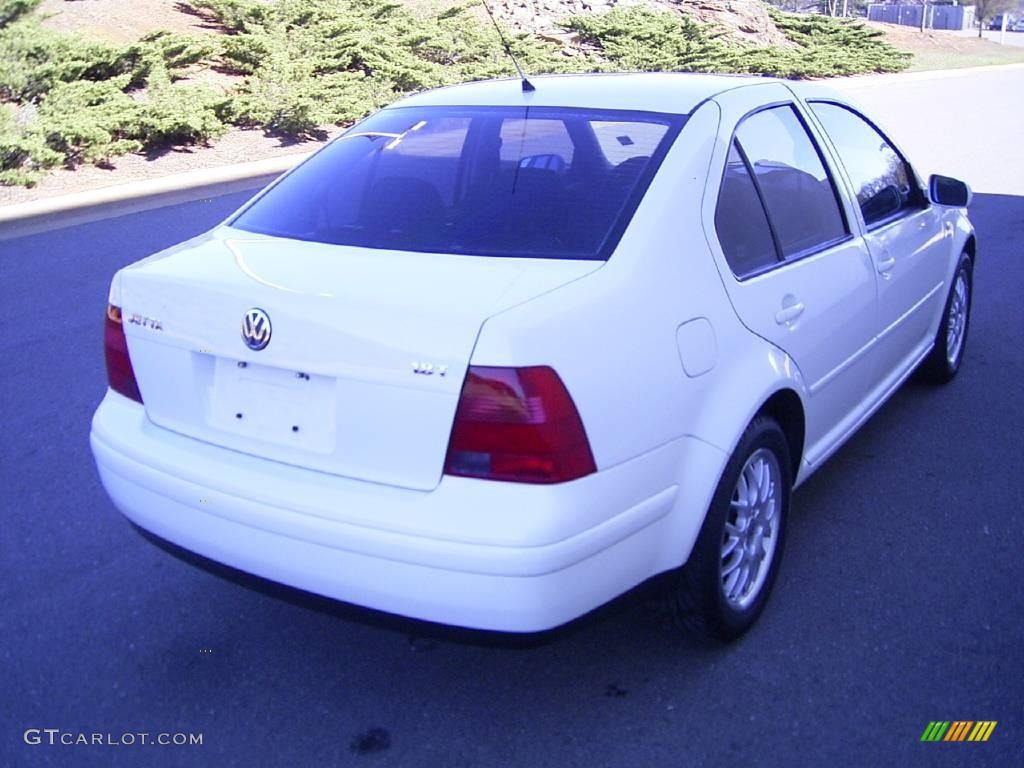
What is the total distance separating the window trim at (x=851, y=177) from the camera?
4285 mm

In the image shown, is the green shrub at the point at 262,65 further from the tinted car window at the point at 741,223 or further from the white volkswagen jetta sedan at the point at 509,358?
the tinted car window at the point at 741,223

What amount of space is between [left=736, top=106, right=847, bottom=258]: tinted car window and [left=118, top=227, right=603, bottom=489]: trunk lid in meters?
1.05

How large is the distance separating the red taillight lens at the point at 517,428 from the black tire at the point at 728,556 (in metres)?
0.64

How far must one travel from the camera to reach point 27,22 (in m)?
17.1

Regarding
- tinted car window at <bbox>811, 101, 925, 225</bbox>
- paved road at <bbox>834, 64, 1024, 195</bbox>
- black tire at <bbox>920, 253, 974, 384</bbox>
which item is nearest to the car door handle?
tinted car window at <bbox>811, 101, 925, 225</bbox>

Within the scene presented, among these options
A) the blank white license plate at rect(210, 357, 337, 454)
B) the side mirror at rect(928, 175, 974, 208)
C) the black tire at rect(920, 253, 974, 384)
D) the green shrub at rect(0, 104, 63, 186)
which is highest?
the blank white license plate at rect(210, 357, 337, 454)

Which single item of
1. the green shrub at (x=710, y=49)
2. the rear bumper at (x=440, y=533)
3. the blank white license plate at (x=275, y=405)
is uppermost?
the blank white license plate at (x=275, y=405)

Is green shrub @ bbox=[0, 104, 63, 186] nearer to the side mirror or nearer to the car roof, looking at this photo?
the car roof

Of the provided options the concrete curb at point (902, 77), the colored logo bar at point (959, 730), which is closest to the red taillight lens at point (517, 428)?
the colored logo bar at point (959, 730)

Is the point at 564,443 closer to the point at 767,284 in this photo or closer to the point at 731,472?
the point at 731,472

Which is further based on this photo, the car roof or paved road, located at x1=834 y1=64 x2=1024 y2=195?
paved road, located at x1=834 y1=64 x2=1024 y2=195

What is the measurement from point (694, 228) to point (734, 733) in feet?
4.61

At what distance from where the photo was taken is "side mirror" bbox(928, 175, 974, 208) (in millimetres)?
4945

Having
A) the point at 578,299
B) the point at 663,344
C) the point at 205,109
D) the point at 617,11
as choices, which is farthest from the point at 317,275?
the point at 617,11
